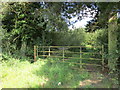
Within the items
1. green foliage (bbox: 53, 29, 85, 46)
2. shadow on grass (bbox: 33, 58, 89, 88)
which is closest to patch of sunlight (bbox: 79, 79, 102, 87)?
shadow on grass (bbox: 33, 58, 89, 88)

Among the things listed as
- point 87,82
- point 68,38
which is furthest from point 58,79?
point 68,38

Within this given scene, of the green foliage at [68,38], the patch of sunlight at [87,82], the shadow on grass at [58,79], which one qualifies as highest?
the green foliage at [68,38]

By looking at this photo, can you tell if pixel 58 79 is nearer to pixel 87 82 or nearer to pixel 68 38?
pixel 87 82

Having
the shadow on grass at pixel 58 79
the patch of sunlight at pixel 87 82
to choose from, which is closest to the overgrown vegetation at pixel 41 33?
the shadow on grass at pixel 58 79

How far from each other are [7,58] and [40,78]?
2702mm

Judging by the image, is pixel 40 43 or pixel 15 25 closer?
pixel 15 25

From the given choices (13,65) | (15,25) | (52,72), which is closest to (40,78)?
(52,72)

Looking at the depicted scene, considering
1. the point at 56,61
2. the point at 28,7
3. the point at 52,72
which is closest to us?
the point at 52,72

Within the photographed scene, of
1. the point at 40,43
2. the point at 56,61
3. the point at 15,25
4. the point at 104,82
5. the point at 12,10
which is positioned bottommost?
the point at 104,82

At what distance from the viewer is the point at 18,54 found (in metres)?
5.23

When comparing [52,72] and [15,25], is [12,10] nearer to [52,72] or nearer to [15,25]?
[15,25]

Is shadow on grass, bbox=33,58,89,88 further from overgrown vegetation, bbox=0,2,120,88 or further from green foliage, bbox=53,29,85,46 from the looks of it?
green foliage, bbox=53,29,85,46

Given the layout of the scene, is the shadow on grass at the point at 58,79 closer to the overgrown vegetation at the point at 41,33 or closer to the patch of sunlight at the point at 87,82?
the overgrown vegetation at the point at 41,33

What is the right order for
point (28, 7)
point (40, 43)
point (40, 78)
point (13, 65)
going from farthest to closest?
point (40, 43) < point (28, 7) < point (13, 65) < point (40, 78)
